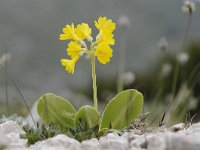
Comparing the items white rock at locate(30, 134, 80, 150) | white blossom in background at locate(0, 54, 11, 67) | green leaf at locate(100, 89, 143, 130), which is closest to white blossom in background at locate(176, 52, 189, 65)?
white blossom in background at locate(0, 54, 11, 67)

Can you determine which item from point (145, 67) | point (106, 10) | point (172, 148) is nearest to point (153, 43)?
point (106, 10)

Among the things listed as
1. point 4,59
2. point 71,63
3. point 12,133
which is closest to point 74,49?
point 71,63

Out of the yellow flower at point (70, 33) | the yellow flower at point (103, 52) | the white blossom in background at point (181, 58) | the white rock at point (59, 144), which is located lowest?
the white blossom in background at point (181, 58)

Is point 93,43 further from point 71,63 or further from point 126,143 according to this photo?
point 126,143

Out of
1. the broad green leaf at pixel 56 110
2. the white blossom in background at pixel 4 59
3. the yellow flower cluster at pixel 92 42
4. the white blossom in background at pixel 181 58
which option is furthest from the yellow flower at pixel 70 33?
the white blossom in background at pixel 181 58

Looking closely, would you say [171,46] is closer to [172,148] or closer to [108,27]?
[108,27]

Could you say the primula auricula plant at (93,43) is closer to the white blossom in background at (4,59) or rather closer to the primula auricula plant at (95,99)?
the primula auricula plant at (95,99)
